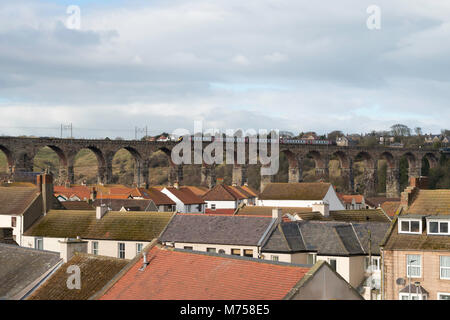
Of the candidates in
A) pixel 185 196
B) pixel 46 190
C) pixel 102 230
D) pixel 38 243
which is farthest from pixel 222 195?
pixel 102 230

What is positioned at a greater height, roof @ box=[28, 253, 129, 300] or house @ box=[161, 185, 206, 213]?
roof @ box=[28, 253, 129, 300]

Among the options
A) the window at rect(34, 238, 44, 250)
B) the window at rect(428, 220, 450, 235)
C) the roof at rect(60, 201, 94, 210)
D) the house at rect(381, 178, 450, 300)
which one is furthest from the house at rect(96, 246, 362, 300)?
the roof at rect(60, 201, 94, 210)

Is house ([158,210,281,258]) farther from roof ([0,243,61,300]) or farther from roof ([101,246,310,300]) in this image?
roof ([101,246,310,300])

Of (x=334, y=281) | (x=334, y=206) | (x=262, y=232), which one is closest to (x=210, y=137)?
(x=334, y=206)

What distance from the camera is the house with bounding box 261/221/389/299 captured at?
122 ft

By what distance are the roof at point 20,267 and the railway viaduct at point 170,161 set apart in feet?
231

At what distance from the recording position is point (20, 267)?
2503 cm

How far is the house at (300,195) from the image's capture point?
73250mm

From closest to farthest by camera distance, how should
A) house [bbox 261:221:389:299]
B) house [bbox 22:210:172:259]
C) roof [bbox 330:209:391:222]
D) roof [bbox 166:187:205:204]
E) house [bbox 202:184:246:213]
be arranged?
house [bbox 261:221:389:299] < house [bbox 22:210:172:259] < roof [bbox 330:209:391:222] < roof [bbox 166:187:205:204] < house [bbox 202:184:246:213]

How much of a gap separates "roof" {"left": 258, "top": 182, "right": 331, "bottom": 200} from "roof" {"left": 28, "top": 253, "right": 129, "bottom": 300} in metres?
50.7

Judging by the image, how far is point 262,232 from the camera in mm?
39156
